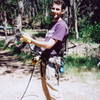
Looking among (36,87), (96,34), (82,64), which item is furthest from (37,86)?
(96,34)

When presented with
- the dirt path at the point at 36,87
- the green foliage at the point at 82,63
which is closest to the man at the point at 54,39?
the dirt path at the point at 36,87

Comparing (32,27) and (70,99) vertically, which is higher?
(70,99)

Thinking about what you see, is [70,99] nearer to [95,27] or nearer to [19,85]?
[19,85]

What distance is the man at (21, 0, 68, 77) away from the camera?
426 centimetres

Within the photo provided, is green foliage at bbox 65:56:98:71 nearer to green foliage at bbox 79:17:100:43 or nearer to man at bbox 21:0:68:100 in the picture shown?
man at bbox 21:0:68:100

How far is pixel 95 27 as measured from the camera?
83.8 ft

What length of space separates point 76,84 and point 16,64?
435cm

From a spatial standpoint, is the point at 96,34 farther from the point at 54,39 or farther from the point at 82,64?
the point at 54,39

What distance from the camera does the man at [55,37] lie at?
426 centimetres

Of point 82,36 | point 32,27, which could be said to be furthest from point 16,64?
point 32,27

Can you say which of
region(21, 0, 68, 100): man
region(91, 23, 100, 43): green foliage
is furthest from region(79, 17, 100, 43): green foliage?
region(21, 0, 68, 100): man

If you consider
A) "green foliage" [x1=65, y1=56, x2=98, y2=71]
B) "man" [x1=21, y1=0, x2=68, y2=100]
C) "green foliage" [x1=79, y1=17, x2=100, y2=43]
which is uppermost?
"man" [x1=21, y1=0, x2=68, y2=100]

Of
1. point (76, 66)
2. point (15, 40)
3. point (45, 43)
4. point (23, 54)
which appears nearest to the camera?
point (45, 43)

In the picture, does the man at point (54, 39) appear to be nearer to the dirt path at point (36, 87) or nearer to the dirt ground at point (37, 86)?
the dirt ground at point (37, 86)
